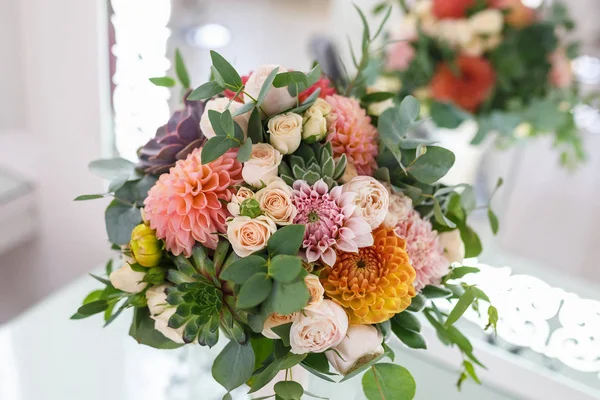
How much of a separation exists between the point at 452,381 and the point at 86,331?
52 centimetres

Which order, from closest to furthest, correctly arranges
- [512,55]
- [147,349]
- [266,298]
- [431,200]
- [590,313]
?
[266,298] → [431,200] → [590,313] → [147,349] → [512,55]

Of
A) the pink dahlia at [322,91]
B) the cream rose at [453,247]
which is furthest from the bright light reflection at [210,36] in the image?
the cream rose at [453,247]

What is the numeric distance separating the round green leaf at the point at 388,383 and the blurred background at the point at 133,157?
208mm

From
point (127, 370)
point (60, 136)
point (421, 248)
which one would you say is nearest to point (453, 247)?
point (421, 248)

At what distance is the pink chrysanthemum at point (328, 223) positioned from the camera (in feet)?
1.24

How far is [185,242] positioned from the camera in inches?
15.7

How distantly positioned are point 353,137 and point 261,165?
0.09m

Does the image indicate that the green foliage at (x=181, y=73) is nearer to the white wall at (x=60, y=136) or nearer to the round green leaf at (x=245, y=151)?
the round green leaf at (x=245, y=151)

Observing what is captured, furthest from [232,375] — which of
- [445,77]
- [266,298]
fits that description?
[445,77]

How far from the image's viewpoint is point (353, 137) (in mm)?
431

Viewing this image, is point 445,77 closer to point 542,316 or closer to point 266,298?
point 542,316

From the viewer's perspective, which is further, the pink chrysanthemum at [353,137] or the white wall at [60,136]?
the white wall at [60,136]

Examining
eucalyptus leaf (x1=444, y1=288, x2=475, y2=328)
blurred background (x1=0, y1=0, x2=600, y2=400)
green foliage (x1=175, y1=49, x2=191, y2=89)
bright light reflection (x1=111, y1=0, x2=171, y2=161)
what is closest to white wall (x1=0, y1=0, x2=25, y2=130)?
blurred background (x1=0, y1=0, x2=600, y2=400)

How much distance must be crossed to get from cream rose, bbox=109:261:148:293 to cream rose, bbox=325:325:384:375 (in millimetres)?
169
